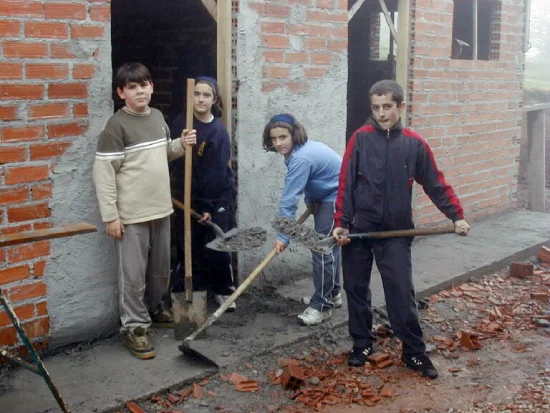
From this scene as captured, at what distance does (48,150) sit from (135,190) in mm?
599

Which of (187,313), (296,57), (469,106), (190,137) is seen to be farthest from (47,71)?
(469,106)

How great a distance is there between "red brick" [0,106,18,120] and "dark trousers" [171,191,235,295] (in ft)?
5.39

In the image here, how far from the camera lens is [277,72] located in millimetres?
5949

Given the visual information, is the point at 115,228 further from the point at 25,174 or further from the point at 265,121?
the point at 265,121

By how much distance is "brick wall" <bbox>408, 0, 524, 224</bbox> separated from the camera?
7637mm

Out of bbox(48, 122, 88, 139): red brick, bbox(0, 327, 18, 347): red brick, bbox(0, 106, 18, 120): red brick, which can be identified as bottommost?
bbox(0, 327, 18, 347): red brick

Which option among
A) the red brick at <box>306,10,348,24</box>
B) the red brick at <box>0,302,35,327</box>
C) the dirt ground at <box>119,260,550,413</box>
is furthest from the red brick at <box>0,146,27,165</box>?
the red brick at <box>306,10,348,24</box>

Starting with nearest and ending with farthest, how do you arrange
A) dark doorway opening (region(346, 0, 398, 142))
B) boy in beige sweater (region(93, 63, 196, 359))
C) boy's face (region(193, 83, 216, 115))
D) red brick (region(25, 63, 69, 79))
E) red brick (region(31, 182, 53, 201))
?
red brick (region(25, 63, 69, 79)), red brick (region(31, 182, 53, 201)), boy in beige sweater (region(93, 63, 196, 359)), boy's face (region(193, 83, 216, 115)), dark doorway opening (region(346, 0, 398, 142))

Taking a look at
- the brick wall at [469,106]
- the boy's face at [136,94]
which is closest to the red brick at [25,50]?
the boy's face at [136,94]

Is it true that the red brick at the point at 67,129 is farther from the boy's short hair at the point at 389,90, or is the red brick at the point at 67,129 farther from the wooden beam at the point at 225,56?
the boy's short hair at the point at 389,90

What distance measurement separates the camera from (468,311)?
6.09 metres

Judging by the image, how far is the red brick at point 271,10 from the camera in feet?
18.7

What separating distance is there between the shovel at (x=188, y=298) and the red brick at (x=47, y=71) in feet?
2.79

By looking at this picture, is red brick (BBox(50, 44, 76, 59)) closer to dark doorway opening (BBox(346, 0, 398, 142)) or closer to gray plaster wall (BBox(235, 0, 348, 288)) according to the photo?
gray plaster wall (BBox(235, 0, 348, 288))
